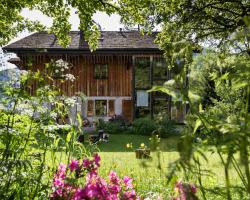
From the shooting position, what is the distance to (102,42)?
3088 cm

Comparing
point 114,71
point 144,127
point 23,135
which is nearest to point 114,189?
point 23,135

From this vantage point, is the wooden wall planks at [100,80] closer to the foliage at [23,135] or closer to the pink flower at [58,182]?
the foliage at [23,135]

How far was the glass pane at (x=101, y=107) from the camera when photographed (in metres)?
30.8

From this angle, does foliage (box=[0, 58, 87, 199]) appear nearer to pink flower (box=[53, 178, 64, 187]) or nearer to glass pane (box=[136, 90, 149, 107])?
pink flower (box=[53, 178, 64, 187])

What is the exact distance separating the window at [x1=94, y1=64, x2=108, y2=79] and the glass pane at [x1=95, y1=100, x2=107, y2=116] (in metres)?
1.79

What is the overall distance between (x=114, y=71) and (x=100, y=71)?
3.35 feet

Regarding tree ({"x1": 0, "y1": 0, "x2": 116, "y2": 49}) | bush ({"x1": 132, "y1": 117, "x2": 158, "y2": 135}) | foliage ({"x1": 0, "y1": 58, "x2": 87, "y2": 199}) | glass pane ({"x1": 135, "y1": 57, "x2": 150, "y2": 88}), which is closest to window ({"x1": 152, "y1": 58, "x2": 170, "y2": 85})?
glass pane ({"x1": 135, "y1": 57, "x2": 150, "y2": 88})

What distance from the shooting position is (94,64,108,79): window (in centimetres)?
3139

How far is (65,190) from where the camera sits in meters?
2.56

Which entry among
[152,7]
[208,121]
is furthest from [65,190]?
[152,7]

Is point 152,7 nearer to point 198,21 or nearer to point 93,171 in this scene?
point 198,21

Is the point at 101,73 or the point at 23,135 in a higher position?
the point at 101,73

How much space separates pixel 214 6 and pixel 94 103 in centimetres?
1272

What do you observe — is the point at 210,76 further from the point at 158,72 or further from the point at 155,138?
the point at 158,72
